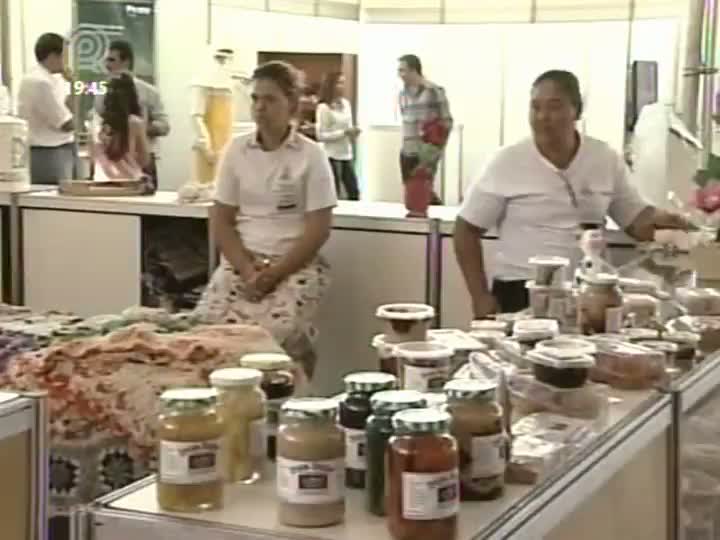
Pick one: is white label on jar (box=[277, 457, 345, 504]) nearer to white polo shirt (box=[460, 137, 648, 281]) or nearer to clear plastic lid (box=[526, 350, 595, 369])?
clear plastic lid (box=[526, 350, 595, 369])

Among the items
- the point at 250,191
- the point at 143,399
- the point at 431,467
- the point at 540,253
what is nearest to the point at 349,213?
the point at 250,191

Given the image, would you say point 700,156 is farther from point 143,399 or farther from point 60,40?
point 60,40

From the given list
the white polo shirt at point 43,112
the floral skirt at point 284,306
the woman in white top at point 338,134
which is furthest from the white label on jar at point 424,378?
the woman in white top at point 338,134

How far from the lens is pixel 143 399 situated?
2.57m

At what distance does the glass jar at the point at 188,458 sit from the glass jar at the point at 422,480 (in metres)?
0.21

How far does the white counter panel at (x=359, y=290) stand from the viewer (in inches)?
176

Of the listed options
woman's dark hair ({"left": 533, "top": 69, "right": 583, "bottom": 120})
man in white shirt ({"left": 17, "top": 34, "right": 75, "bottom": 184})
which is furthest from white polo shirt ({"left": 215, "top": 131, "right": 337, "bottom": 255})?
man in white shirt ({"left": 17, "top": 34, "right": 75, "bottom": 184})

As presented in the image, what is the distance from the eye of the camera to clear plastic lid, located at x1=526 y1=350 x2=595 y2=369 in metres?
1.95

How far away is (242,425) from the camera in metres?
1.63

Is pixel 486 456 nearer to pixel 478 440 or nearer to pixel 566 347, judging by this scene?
pixel 478 440

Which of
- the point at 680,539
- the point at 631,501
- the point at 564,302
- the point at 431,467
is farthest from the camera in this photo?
the point at 564,302

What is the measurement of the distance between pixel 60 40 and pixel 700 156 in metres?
3.54

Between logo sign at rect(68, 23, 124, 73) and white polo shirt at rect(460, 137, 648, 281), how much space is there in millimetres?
2324

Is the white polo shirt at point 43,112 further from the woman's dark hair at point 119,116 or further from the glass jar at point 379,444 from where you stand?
the glass jar at point 379,444
